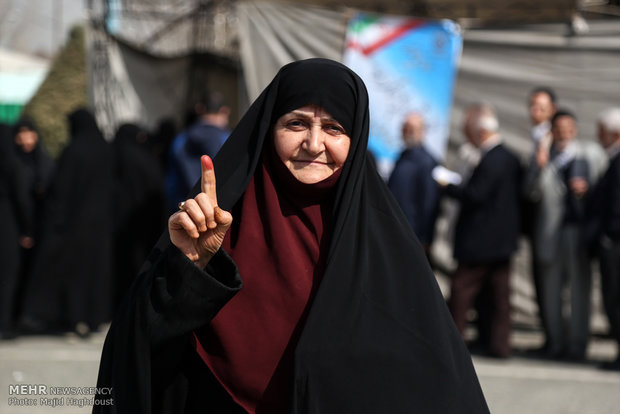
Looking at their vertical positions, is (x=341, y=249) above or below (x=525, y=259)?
above

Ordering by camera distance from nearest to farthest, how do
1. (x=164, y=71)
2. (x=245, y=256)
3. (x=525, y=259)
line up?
(x=245, y=256)
(x=525, y=259)
(x=164, y=71)

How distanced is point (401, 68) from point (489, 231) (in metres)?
2.04

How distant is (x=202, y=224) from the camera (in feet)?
6.65

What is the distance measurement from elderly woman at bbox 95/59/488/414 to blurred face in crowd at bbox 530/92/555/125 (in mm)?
5231

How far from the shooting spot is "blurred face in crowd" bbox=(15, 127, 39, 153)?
788cm

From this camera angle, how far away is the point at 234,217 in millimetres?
2324

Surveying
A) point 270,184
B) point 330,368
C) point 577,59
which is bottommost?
point 330,368

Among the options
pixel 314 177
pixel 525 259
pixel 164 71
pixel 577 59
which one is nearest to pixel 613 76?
pixel 577 59

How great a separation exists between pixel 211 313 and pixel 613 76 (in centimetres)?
665

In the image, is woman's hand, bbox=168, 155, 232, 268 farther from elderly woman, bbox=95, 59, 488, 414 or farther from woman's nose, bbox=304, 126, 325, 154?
woman's nose, bbox=304, 126, 325, 154

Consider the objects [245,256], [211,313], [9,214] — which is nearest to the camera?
[211,313]

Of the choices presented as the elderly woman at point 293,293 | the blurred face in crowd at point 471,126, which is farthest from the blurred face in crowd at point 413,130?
the elderly woman at point 293,293

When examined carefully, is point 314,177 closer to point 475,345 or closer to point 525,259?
point 475,345

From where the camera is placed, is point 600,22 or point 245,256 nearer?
point 245,256
